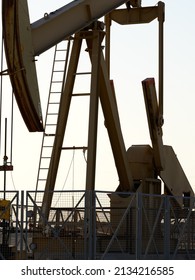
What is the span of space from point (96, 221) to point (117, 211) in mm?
2074

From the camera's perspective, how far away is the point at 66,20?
21.9 m

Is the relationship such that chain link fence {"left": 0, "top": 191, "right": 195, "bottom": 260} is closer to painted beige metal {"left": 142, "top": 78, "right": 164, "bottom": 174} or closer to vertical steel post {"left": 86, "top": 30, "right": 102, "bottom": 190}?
vertical steel post {"left": 86, "top": 30, "right": 102, "bottom": 190}

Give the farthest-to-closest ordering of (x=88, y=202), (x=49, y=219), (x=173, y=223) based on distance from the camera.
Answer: (x=173, y=223) < (x=49, y=219) < (x=88, y=202)

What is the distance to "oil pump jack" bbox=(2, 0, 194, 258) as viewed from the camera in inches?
768

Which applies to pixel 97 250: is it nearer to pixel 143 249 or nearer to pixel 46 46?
pixel 143 249

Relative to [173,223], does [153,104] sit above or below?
above

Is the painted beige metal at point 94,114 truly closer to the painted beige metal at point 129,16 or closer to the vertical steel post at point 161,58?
the vertical steel post at point 161,58

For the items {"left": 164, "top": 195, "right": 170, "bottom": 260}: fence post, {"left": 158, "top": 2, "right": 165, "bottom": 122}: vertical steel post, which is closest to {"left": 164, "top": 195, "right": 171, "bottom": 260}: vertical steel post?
{"left": 164, "top": 195, "right": 170, "bottom": 260}: fence post

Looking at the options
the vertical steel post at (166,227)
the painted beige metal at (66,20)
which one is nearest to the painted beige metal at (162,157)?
the painted beige metal at (66,20)

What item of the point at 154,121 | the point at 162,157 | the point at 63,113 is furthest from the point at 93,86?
the point at 162,157

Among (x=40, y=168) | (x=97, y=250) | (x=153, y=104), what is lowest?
(x=97, y=250)

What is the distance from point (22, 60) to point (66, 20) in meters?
2.76

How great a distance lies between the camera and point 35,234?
2111 cm

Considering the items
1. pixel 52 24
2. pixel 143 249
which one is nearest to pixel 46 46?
pixel 52 24
